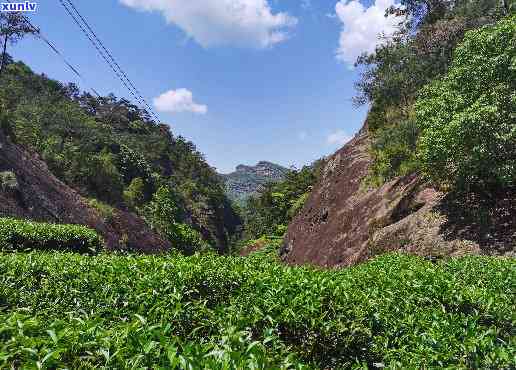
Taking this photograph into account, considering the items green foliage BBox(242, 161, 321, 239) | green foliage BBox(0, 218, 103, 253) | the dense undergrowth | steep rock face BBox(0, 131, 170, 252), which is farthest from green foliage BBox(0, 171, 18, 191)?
green foliage BBox(242, 161, 321, 239)

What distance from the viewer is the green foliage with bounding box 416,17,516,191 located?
480 inches

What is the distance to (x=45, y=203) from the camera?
23.7m

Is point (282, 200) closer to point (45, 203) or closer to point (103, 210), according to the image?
point (103, 210)

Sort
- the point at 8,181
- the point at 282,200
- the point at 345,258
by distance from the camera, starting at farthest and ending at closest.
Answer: the point at 282,200, the point at 8,181, the point at 345,258

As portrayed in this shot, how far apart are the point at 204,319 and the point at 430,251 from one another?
11.4m

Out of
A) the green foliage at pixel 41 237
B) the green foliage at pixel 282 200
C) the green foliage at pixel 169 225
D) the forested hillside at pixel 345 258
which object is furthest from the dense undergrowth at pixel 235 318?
the green foliage at pixel 282 200

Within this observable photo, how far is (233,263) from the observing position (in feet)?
22.1

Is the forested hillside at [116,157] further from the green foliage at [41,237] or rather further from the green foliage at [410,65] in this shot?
the green foliage at [410,65]

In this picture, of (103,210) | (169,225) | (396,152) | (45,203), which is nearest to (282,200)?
(169,225)

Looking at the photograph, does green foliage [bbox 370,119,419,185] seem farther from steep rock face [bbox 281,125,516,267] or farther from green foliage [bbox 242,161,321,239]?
green foliage [bbox 242,161,321,239]

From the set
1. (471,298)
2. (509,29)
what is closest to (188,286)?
(471,298)

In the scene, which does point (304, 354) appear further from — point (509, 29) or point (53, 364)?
point (509, 29)

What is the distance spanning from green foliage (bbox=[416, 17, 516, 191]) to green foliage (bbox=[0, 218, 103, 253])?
36.0 feet

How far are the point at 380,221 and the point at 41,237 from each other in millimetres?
13851
